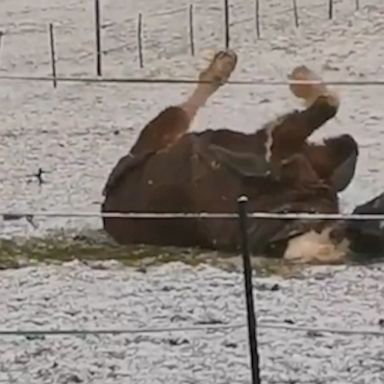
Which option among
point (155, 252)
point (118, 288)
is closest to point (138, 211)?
point (155, 252)

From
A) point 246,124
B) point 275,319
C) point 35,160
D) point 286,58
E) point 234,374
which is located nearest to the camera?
point 234,374

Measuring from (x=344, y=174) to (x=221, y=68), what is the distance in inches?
10.4

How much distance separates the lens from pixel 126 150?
2.24 metres

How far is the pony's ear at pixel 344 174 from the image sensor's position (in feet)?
6.11

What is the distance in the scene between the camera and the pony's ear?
1861 millimetres

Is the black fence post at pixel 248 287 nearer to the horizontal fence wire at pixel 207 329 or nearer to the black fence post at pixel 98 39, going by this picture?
the horizontal fence wire at pixel 207 329

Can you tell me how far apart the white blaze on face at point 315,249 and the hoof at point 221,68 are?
37cm

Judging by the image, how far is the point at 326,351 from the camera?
52.9 inches

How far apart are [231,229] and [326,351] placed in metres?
0.42

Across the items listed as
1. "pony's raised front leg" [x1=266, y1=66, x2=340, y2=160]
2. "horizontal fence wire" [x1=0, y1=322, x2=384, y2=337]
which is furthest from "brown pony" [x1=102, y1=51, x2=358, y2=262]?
"horizontal fence wire" [x1=0, y1=322, x2=384, y2=337]

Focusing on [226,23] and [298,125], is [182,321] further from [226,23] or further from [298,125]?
[226,23]

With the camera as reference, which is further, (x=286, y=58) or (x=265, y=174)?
(x=286, y=58)

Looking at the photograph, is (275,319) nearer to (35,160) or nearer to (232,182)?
(232,182)

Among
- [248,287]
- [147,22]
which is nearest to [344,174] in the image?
[248,287]
